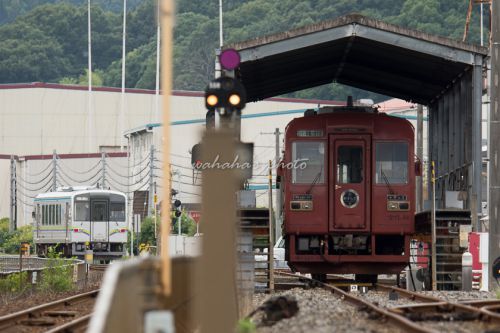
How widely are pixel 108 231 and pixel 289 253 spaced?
2828cm

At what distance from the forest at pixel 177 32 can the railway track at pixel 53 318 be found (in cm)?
10422

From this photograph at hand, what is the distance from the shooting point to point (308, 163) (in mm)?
25094

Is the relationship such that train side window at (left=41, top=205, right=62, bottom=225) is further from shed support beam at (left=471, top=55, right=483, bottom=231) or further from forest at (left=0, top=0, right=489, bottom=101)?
forest at (left=0, top=0, right=489, bottom=101)

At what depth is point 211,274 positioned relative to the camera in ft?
34.0

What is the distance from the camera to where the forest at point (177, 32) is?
130 m

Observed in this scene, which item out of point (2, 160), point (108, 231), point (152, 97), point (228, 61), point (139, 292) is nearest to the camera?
point (139, 292)

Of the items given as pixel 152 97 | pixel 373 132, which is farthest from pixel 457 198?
pixel 152 97

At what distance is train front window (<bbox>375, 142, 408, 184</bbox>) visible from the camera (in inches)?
982

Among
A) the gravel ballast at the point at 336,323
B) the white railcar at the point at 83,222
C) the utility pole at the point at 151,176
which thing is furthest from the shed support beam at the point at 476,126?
the utility pole at the point at 151,176

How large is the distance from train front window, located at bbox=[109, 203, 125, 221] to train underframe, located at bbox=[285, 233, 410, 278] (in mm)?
28149

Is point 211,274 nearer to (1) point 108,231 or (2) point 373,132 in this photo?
(2) point 373,132

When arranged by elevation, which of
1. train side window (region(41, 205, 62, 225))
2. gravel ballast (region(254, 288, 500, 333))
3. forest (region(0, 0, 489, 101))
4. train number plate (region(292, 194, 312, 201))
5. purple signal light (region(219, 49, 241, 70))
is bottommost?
gravel ballast (region(254, 288, 500, 333))

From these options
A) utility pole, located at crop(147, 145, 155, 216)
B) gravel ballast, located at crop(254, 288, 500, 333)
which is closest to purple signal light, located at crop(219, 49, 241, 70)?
gravel ballast, located at crop(254, 288, 500, 333)

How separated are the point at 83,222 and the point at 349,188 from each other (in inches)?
1130
